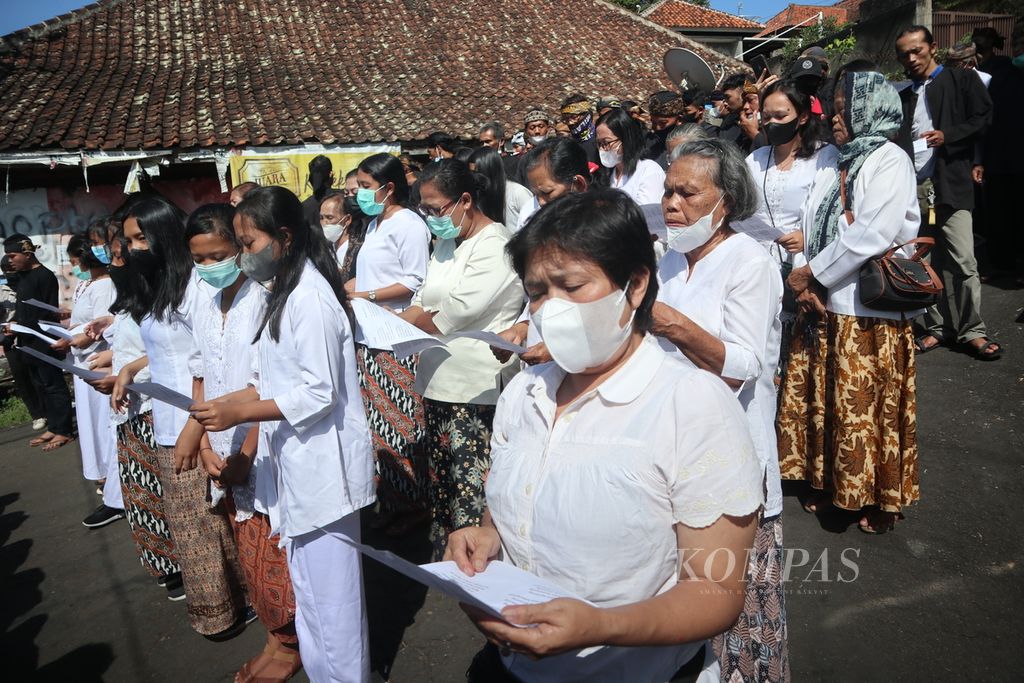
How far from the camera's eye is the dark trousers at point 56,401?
7.73m

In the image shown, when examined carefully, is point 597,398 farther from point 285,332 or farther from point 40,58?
point 40,58

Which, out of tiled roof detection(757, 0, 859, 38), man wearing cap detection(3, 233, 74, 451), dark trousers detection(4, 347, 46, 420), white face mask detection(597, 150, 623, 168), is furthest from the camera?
tiled roof detection(757, 0, 859, 38)

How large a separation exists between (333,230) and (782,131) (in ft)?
11.4

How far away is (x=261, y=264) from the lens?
8.84ft

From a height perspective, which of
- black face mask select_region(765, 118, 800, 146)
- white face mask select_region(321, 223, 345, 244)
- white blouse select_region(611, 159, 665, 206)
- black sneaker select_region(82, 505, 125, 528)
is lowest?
black sneaker select_region(82, 505, 125, 528)

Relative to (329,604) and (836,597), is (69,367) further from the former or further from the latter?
(836,597)

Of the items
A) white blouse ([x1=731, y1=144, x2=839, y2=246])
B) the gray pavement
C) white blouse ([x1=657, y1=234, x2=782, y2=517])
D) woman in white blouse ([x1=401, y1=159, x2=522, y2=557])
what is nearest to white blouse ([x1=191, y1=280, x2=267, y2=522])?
woman in white blouse ([x1=401, y1=159, x2=522, y2=557])

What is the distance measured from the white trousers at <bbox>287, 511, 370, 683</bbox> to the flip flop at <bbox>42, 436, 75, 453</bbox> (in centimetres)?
630

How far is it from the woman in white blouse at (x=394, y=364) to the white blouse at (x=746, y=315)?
2.47m

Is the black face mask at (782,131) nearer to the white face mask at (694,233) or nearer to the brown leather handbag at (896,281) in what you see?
the brown leather handbag at (896,281)

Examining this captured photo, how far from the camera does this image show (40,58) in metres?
15.6

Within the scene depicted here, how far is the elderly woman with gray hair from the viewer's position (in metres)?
2.26

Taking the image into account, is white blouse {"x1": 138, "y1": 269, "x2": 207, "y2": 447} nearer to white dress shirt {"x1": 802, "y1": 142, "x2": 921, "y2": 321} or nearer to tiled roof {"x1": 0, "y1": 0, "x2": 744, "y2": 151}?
white dress shirt {"x1": 802, "y1": 142, "x2": 921, "y2": 321}

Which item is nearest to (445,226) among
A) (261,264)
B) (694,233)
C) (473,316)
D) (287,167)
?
(473,316)
